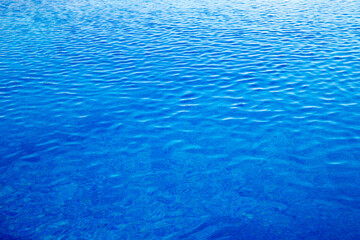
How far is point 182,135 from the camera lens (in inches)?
738

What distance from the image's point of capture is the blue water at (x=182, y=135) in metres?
13.4

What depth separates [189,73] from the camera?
84.9 ft

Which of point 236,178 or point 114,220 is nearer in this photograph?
point 114,220

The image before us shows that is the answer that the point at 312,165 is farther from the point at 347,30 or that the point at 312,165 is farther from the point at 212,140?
the point at 347,30

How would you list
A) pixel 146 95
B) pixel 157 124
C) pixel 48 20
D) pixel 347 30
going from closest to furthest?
1. pixel 157 124
2. pixel 146 95
3. pixel 347 30
4. pixel 48 20

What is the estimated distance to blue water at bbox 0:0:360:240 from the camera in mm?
13367

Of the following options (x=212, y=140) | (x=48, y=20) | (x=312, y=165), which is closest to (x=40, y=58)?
(x=48, y=20)

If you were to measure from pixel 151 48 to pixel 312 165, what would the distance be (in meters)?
20.7

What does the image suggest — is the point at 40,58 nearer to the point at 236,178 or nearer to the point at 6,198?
the point at 6,198

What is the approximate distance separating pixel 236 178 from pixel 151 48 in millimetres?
A: 19890

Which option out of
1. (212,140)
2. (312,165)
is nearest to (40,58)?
(212,140)

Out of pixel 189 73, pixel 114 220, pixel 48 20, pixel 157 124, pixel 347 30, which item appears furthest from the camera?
pixel 48 20

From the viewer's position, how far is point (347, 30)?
34281 millimetres

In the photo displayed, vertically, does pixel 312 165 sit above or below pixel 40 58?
below
